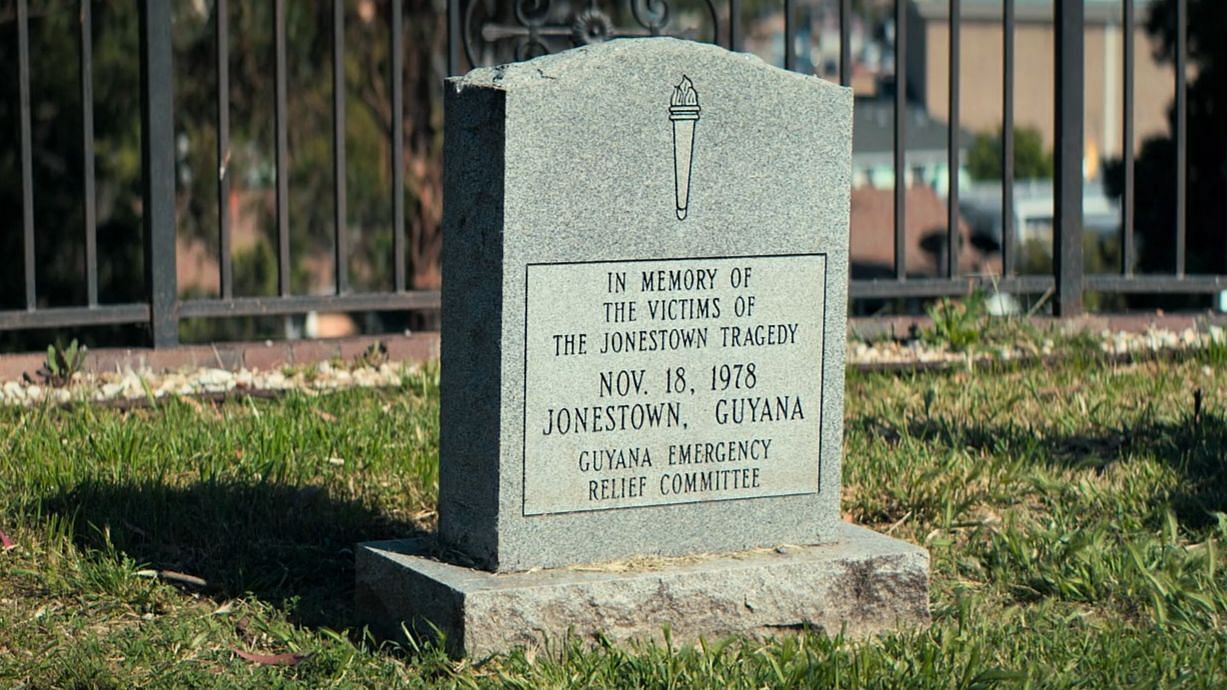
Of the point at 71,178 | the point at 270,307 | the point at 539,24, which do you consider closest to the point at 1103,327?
the point at 539,24

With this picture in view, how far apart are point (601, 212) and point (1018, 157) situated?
57685 mm

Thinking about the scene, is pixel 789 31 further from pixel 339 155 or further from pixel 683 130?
pixel 683 130

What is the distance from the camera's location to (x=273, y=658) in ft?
12.8

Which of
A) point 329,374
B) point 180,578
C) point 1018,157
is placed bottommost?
point 180,578

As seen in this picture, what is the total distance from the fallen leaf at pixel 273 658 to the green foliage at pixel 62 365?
2724 mm

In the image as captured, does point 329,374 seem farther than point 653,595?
Yes

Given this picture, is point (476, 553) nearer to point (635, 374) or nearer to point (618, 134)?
point (635, 374)

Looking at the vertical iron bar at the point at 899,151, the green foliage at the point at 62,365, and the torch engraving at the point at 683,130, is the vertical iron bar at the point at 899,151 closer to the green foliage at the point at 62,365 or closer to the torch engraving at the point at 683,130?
the green foliage at the point at 62,365

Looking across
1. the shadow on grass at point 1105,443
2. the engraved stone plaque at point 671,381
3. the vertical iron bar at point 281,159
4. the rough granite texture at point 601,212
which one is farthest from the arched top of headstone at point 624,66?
the vertical iron bar at point 281,159

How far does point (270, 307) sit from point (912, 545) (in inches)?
134

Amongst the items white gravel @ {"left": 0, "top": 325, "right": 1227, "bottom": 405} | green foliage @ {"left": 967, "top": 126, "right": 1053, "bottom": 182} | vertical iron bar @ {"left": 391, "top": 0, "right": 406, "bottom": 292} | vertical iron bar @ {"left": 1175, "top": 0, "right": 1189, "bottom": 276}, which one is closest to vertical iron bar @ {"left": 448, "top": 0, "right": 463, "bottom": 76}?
vertical iron bar @ {"left": 391, "top": 0, "right": 406, "bottom": 292}

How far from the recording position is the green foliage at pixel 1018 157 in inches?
2286

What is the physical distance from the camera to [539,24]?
744 centimetres

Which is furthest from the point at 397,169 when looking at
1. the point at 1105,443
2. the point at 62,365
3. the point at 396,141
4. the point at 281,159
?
the point at 1105,443
